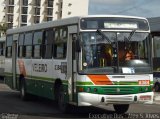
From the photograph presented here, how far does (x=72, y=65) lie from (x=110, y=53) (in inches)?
50.3

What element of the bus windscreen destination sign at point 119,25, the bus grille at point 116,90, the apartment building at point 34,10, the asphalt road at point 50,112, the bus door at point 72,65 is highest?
the apartment building at point 34,10

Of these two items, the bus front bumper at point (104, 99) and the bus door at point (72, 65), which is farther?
the bus door at point (72, 65)

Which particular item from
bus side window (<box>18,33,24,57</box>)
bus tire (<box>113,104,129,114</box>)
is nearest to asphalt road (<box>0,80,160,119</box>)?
bus tire (<box>113,104,129,114</box>)

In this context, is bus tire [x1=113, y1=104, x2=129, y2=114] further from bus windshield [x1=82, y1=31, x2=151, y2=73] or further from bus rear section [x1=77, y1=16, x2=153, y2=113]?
bus windshield [x1=82, y1=31, x2=151, y2=73]

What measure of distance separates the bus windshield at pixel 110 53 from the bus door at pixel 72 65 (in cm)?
60

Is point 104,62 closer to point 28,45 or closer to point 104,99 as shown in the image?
point 104,99

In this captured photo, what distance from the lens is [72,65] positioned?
15500 millimetres

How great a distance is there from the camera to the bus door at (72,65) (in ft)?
50.3

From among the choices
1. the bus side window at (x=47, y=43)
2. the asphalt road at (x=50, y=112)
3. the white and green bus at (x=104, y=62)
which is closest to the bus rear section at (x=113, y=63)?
the white and green bus at (x=104, y=62)

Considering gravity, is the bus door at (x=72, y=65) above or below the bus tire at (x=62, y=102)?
above

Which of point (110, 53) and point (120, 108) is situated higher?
point (110, 53)

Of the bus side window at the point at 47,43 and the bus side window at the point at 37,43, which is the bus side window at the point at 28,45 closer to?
the bus side window at the point at 37,43

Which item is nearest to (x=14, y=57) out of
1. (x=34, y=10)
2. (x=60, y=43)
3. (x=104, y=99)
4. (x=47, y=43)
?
(x=47, y=43)

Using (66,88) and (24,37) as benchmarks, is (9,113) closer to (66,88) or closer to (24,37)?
(66,88)
